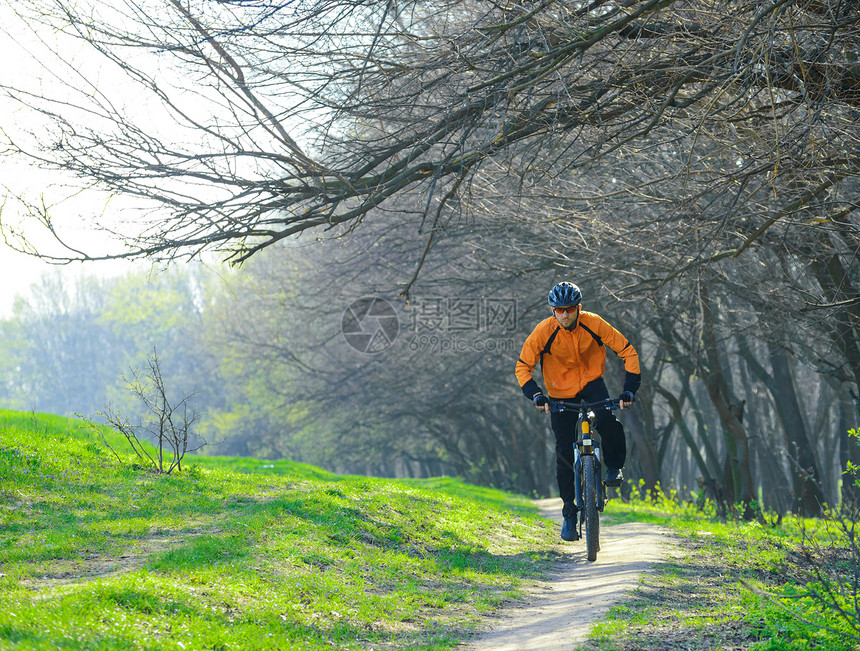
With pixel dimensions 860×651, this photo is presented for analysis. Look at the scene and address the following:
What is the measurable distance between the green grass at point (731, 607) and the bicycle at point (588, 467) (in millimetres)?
779

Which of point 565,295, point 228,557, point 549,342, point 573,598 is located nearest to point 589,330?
point 549,342

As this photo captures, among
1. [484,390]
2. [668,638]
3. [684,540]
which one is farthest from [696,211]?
[484,390]

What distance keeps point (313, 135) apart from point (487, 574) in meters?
5.33

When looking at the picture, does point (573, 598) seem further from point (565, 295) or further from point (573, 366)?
point (565, 295)

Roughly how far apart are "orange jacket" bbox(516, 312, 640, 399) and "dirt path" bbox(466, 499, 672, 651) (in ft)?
5.66

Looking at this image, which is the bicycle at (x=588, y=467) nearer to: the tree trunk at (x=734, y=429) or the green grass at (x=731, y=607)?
the green grass at (x=731, y=607)

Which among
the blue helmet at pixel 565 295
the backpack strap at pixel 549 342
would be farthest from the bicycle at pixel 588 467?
the blue helmet at pixel 565 295

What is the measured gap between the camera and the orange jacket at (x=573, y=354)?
8398 millimetres

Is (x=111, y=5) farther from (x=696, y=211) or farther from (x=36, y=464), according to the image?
(x=696, y=211)

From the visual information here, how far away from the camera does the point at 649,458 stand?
2238 cm

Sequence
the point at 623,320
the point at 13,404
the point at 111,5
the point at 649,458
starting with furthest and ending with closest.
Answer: the point at 13,404 < the point at 649,458 < the point at 623,320 < the point at 111,5

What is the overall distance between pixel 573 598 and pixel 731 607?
51.8 inches

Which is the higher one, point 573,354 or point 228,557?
point 573,354

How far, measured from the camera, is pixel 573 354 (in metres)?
8.48
